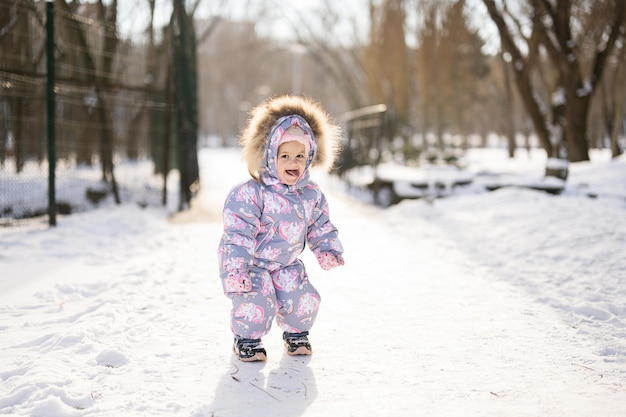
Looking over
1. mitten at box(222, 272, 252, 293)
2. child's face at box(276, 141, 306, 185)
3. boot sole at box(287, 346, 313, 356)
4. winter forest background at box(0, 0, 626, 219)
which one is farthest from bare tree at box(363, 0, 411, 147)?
mitten at box(222, 272, 252, 293)

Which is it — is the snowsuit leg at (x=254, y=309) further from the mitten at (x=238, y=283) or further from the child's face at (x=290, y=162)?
the child's face at (x=290, y=162)

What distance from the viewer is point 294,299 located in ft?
9.75

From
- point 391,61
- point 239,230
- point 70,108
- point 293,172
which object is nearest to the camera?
point 239,230

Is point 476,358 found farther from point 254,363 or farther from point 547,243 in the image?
point 547,243

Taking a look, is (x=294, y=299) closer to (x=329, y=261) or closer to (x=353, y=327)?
(x=329, y=261)

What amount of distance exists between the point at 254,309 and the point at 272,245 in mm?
325

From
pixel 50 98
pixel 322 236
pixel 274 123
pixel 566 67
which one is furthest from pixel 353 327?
pixel 566 67

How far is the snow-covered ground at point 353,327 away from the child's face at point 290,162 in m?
0.91

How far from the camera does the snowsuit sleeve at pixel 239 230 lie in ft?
9.11

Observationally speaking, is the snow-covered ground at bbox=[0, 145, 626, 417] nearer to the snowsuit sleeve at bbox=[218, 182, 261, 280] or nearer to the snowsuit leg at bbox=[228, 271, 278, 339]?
the snowsuit leg at bbox=[228, 271, 278, 339]

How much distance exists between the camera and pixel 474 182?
9.82 metres

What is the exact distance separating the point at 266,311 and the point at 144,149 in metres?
11.4

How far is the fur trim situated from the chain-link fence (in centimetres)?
432

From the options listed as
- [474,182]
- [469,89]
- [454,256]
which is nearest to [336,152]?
[454,256]
